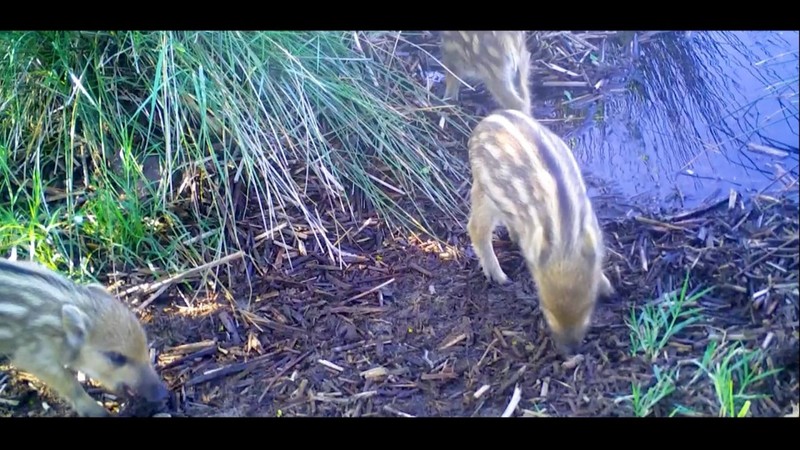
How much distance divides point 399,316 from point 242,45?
86cm

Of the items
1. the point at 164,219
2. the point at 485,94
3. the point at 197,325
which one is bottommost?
the point at 197,325

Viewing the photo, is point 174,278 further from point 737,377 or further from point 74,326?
point 737,377

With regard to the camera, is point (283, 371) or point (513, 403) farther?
point (283, 371)

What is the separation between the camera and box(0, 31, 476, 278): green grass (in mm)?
2275

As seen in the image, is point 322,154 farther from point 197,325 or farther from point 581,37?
point 581,37

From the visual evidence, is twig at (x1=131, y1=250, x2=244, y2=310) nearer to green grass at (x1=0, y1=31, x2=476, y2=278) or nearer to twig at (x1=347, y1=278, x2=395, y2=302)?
green grass at (x1=0, y1=31, x2=476, y2=278)

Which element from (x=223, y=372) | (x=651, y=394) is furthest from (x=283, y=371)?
(x=651, y=394)

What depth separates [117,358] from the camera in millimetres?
2086

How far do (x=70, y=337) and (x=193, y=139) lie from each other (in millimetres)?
604

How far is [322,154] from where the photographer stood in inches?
91.8

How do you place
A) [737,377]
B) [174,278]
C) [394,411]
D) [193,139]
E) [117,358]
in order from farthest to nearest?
[193,139] < [174,278] < [117,358] < [394,411] < [737,377]

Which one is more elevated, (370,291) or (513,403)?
(370,291)

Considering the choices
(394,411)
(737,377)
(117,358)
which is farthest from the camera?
(117,358)
